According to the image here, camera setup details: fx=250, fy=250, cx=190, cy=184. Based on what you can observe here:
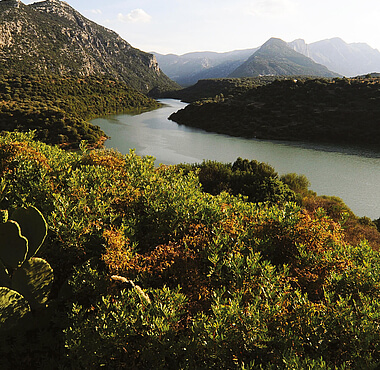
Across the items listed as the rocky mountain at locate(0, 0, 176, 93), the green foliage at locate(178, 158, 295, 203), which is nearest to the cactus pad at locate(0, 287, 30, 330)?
the green foliage at locate(178, 158, 295, 203)

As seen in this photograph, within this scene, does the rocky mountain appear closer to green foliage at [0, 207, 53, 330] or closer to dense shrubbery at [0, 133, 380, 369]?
dense shrubbery at [0, 133, 380, 369]

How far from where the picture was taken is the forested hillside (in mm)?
55219

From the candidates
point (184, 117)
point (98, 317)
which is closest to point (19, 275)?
point (98, 317)

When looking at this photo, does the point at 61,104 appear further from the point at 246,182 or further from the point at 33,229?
the point at 33,229

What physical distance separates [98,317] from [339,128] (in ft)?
211

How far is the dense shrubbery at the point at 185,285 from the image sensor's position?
3.75 m

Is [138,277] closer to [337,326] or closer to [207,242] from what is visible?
[207,242]

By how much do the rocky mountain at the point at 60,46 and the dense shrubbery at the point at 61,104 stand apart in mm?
10893

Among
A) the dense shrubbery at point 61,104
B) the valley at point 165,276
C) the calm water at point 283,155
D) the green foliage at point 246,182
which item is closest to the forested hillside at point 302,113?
the calm water at point 283,155

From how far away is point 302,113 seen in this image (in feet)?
206

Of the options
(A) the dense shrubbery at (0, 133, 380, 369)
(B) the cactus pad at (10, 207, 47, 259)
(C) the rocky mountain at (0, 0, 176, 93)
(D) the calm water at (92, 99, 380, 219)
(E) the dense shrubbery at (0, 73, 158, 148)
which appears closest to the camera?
(A) the dense shrubbery at (0, 133, 380, 369)

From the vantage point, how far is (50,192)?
22.4ft

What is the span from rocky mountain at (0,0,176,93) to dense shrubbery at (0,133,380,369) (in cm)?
9172

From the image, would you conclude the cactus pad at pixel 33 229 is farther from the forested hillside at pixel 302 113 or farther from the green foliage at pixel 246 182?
the forested hillside at pixel 302 113
